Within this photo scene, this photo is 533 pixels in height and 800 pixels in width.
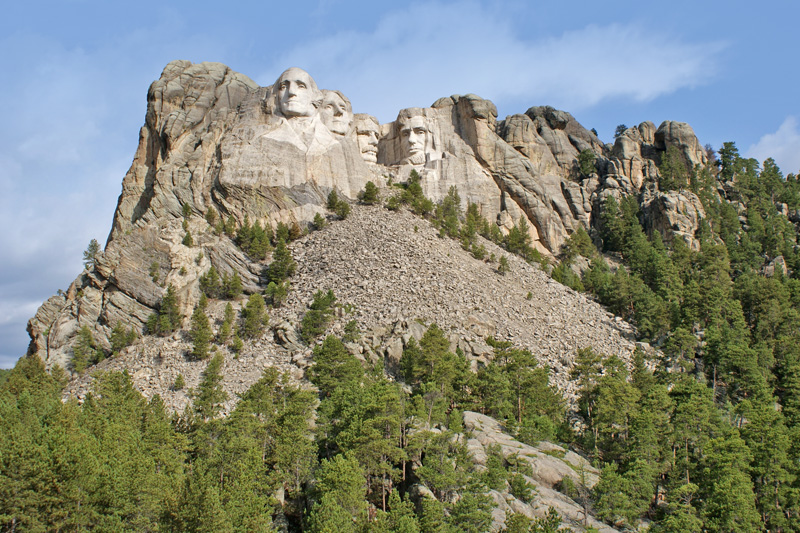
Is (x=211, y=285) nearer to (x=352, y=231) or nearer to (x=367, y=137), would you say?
(x=352, y=231)

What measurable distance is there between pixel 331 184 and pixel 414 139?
21.9 meters

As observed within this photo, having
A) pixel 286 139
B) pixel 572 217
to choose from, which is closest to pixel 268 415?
pixel 286 139

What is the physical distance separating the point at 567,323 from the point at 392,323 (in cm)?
2290

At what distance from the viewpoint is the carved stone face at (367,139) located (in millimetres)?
108750

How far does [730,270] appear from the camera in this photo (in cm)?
9706

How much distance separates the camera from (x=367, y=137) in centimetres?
10956

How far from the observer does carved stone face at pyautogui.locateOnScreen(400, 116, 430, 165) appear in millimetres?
108562

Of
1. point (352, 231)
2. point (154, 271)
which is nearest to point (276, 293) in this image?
point (154, 271)

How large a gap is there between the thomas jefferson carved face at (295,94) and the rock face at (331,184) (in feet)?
0.65

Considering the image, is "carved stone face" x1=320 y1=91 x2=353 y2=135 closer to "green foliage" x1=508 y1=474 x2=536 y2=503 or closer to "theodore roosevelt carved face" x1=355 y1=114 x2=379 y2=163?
"theodore roosevelt carved face" x1=355 y1=114 x2=379 y2=163

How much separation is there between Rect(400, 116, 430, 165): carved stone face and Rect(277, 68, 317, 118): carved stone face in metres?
18.4

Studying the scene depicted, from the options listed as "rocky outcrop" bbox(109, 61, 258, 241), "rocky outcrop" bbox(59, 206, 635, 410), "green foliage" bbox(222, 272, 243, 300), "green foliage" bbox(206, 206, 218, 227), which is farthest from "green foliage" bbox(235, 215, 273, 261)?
"rocky outcrop" bbox(109, 61, 258, 241)

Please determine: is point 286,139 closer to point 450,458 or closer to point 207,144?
point 207,144

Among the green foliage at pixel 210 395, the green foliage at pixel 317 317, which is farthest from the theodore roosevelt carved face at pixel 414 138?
the green foliage at pixel 210 395
